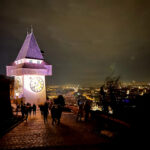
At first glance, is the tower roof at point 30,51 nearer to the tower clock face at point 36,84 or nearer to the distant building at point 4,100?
the tower clock face at point 36,84

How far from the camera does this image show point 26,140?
7.32 m

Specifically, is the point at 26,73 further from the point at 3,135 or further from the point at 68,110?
the point at 3,135

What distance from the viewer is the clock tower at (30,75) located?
2155 cm

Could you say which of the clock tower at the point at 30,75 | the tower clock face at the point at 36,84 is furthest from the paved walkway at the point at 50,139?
the tower clock face at the point at 36,84

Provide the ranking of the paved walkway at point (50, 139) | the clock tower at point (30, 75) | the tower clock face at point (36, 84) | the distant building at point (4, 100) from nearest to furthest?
the paved walkway at point (50, 139) → the distant building at point (4, 100) → the clock tower at point (30, 75) → the tower clock face at point (36, 84)

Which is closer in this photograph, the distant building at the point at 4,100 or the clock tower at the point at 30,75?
the distant building at the point at 4,100

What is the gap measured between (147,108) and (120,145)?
4.82 metres

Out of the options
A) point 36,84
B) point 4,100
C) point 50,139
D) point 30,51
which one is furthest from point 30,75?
point 50,139

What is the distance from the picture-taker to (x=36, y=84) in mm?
22359

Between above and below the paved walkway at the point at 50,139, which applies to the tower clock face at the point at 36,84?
above

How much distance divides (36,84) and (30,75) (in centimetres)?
179

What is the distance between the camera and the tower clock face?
72.1 feet

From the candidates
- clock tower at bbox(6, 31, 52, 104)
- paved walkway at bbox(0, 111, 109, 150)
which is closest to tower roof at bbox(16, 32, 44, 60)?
clock tower at bbox(6, 31, 52, 104)

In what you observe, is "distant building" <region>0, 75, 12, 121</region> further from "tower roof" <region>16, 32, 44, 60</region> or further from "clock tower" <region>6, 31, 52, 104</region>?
"tower roof" <region>16, 32, 44, 60</region>
